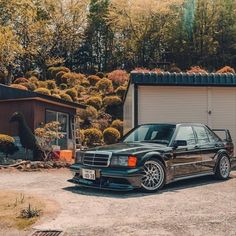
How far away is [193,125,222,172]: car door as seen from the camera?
1013 centimetres

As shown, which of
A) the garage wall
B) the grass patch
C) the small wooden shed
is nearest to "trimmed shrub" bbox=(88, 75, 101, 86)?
the small wooden shed

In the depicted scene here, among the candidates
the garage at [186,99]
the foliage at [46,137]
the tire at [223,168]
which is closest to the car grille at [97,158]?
the tire at [223,168]

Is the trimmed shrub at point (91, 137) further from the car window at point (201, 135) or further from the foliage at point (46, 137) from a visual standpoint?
the car window at point (201, 135)

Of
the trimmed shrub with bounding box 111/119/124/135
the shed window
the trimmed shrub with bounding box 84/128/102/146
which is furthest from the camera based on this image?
the trimmed shrub with bounding box 111/119/124/135

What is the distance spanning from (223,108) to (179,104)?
1.59m

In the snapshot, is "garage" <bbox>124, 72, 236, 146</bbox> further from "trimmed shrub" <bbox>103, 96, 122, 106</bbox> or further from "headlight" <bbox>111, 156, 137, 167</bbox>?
"trimmed shrub" <bbox>103, 96, 122, 106</bbox>

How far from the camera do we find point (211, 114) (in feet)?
50.0

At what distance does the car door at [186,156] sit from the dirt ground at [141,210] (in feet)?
1.16

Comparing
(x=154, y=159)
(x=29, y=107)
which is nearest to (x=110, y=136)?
(x=29, y=107)

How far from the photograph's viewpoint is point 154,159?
29.1 ft

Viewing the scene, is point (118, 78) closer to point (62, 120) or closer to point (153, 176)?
point (62, 120)

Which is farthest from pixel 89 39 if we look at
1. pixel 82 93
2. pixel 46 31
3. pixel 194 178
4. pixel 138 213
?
Answer: pixel 138 213

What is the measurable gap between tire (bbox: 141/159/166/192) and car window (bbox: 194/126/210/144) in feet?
5.64

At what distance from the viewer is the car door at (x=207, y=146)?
1013 cm
